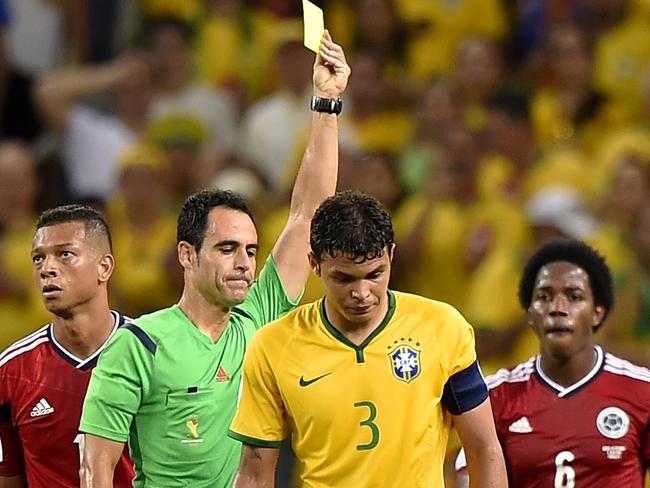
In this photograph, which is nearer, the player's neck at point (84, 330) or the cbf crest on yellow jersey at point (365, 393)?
the cbf crest on yellow jersey at point (365, 393)

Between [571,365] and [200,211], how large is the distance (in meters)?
1.40

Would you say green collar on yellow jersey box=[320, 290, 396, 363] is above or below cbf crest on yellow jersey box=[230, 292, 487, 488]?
above

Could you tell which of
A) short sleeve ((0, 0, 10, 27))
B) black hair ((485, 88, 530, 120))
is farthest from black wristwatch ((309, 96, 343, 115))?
short sleeve ((0, 0, 10, 27))

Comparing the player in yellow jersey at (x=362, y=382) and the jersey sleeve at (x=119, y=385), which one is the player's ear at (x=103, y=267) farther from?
the player in yellow jersey at (x=362, y=382)

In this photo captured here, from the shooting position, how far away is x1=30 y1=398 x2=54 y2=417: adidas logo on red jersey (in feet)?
16.6

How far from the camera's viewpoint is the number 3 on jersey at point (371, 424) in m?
4.27

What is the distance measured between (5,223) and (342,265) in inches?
192

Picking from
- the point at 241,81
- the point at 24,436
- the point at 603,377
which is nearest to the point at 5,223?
the point at 241,81

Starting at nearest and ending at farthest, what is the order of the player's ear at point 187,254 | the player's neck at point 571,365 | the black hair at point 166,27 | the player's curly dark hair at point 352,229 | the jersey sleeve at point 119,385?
the player's curly dark hair at point 352,229 → the jersey sleeve at point 119,385 → the player's ear at point 187,254 → the player's neck at point 571,365 → the black hair at point 166,27

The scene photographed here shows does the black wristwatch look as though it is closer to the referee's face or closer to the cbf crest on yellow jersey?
the referee's face

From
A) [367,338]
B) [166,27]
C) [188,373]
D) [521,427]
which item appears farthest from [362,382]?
[166,27]

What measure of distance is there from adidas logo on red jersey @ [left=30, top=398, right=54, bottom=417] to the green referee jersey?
16.4 inches

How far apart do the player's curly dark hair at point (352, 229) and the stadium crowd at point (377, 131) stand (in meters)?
3.02

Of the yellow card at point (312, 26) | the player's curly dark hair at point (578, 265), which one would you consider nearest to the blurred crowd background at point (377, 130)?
the player's curly dark hair at point (578, 265)
